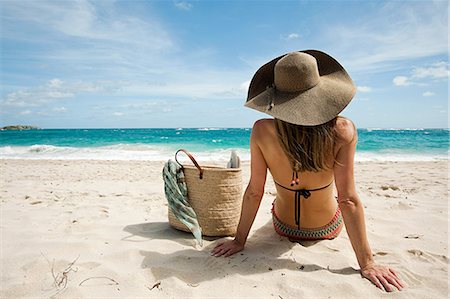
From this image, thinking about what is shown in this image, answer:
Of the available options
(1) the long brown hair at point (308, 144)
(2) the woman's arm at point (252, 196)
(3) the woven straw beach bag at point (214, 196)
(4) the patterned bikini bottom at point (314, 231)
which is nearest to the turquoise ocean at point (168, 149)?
(3) the woven straw beach bag at point (214, 196)

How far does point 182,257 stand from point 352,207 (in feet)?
4.01

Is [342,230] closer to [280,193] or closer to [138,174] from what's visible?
[280,193]

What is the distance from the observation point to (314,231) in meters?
2.46

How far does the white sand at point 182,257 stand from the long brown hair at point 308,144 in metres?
0.71

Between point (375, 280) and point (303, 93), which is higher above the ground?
point (303, 93)

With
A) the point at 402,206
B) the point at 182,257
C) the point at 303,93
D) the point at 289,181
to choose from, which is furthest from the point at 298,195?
the point at 402,206

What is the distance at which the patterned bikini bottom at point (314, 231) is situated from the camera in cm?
246

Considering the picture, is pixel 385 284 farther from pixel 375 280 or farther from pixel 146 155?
pixel 146 155

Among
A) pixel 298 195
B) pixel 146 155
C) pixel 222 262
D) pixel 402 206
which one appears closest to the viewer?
pixel 222 262

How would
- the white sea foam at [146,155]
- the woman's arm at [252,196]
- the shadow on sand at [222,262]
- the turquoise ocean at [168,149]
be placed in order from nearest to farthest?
the shadow on sand at [222,262] → the woman's arm at [252,196] → the white sea foam at [146,155] → the turquoise ocean at [168,149]

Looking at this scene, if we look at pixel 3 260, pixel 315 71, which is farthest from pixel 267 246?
pixel 3 260

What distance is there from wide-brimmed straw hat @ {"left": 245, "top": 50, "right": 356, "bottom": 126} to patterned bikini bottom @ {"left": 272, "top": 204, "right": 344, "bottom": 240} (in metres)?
1.15

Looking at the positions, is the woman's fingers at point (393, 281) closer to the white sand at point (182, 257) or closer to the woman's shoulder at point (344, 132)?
the white sand at point (182, 257)

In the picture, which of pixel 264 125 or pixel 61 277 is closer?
pixel 61 277
